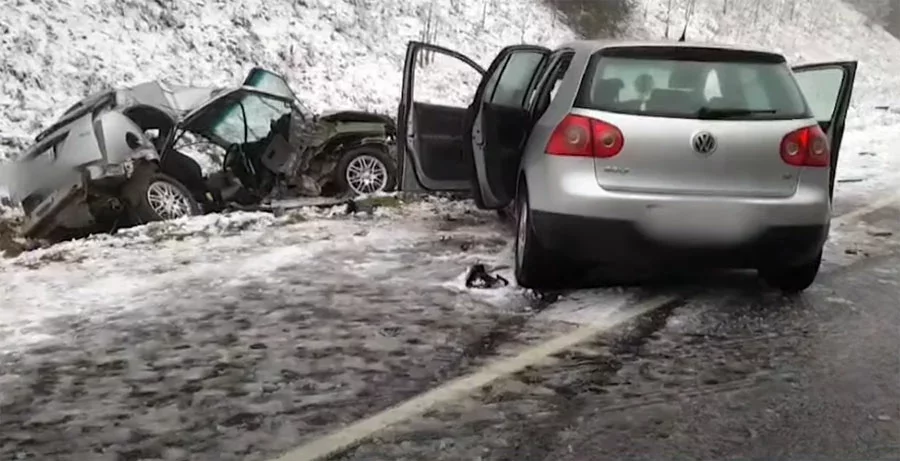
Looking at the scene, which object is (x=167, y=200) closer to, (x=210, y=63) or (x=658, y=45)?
(x=658, y=45)

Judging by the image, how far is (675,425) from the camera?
12.2 feet

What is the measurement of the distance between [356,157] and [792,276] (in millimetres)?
5212

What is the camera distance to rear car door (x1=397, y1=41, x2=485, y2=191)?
7.89 m

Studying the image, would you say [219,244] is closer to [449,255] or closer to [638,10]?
[449,255]

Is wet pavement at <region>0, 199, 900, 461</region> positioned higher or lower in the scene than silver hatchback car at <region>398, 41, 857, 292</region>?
lower

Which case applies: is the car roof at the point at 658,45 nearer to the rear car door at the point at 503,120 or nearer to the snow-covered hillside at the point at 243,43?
the rear car door at the point at 503,120

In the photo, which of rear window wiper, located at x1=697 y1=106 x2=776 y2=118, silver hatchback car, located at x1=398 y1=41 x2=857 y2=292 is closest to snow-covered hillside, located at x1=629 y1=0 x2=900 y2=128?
silver hatchback car, located at x1=398 y1=41 x2=857 y2=292

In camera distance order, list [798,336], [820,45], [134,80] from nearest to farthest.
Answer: [798,336], [134,80], [820,45]

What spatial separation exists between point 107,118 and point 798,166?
6.12 meters

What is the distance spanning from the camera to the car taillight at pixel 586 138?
5035 mm

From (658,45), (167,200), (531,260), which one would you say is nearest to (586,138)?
(658,45)

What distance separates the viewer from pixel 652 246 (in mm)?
5117

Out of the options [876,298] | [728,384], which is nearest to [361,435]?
[728,384]

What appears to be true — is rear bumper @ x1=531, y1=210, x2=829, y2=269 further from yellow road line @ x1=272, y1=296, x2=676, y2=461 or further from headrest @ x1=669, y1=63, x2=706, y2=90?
headrest @ x1=669, y1=63, x2=706, y2=90
